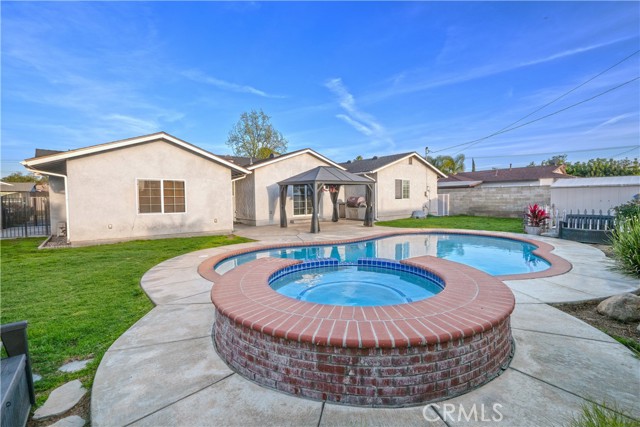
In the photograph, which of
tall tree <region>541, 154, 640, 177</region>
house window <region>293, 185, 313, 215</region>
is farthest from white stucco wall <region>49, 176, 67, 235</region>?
tall tree <region>541, 154, 640, 177</region>

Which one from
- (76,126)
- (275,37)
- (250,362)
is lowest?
(250,362)

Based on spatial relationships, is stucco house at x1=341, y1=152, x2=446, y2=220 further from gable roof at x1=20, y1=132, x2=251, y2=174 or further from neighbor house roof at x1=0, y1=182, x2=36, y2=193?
neighbor house roof at x1=0, y1=182, x2=36, y2=193

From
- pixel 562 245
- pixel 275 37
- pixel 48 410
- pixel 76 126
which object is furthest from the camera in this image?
pixel 76 126

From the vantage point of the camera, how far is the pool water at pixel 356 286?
577 cm

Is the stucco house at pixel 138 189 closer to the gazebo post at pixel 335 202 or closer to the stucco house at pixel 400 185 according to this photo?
the gazebo post at pixel 335 202

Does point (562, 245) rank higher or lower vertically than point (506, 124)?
lower

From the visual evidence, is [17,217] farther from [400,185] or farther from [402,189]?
[402,189]

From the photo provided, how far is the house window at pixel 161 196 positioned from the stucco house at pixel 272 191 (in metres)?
4.46

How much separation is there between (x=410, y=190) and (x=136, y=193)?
664 inches

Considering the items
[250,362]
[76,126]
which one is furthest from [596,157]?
[76,126]

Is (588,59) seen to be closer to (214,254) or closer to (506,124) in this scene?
(506,124)

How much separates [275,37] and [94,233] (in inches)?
492

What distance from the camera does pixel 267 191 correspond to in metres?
17.0

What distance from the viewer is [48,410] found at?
2508mm
